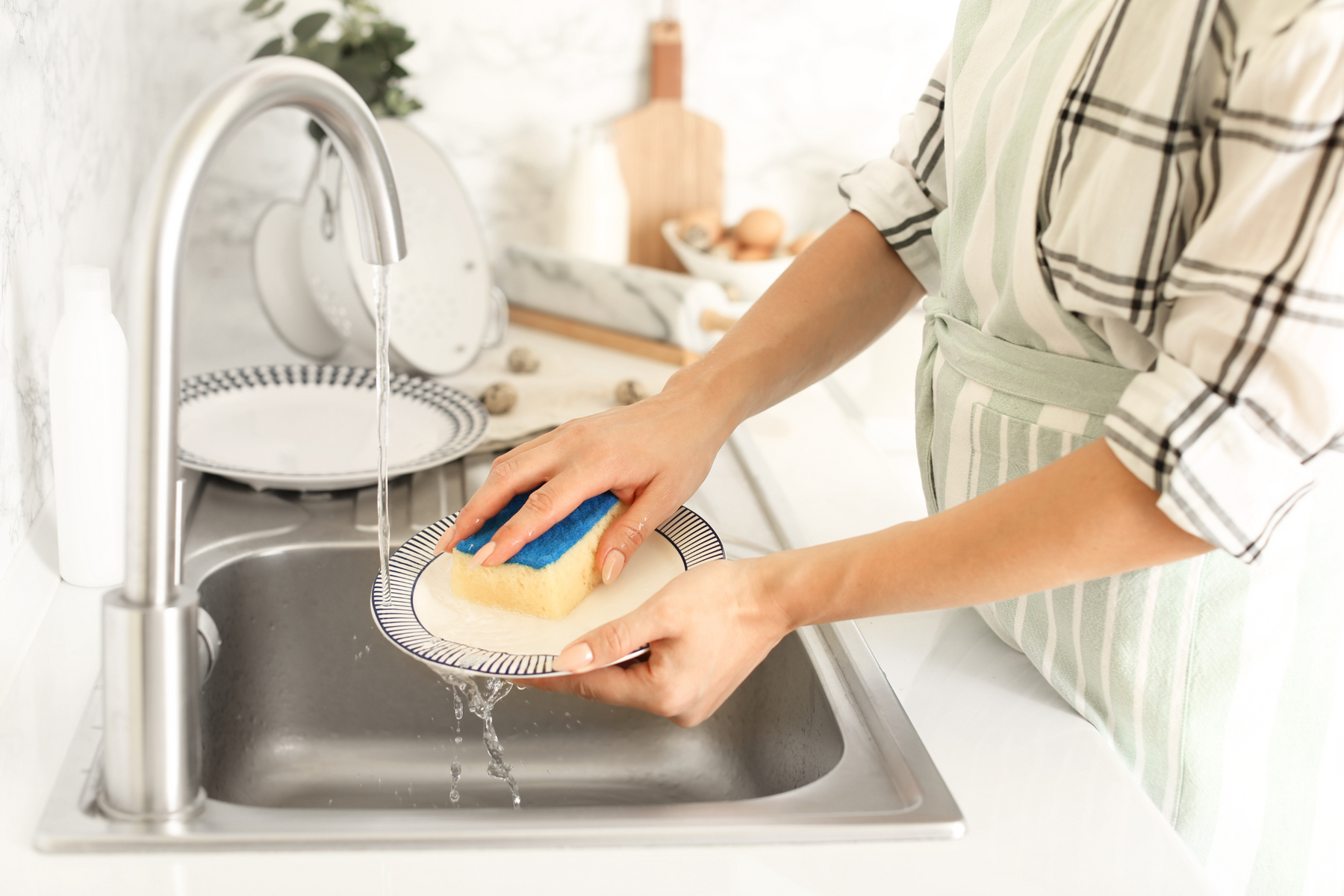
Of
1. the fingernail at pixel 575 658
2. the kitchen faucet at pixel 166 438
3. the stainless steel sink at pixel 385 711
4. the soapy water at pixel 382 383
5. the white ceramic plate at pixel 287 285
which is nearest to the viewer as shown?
the kitchen faucet at pixel 166 438

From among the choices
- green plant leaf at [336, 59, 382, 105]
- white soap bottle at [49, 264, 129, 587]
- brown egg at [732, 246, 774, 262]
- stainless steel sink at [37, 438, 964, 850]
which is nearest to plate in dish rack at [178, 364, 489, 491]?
stainless steel sink at [37, 438, 964, 850]

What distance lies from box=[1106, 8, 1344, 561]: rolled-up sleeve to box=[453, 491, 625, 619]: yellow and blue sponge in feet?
1.22

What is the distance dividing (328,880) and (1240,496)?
1.69 ft

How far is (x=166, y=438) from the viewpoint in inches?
21.3

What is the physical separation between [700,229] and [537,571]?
3.72ft

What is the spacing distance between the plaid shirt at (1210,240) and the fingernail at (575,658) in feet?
1.04

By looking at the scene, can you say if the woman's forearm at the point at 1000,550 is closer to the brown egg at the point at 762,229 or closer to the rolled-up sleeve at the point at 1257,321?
the rolled-up sleeve at the point at 1257,321

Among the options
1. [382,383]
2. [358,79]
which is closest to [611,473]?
[382,383]

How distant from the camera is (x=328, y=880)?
0.60 metres

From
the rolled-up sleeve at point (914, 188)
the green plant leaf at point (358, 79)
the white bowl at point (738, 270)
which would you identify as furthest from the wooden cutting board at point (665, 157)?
the rolled-up sleeve at point (914, 188)

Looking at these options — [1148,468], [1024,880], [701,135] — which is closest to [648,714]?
[1024,880]

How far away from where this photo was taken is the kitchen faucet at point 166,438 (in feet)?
1.71

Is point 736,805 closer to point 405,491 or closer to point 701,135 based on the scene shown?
point 405,491

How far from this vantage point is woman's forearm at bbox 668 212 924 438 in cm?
94
